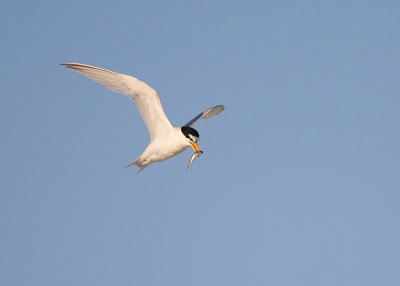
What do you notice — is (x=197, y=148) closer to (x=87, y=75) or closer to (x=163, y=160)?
(x=163, y=160)

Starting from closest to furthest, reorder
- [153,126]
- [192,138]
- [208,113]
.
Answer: [192,138]
[153,126]
[208,113]

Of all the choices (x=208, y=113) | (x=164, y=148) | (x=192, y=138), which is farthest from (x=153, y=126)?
(x=208, y=113)

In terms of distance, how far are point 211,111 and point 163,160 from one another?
4888 mm

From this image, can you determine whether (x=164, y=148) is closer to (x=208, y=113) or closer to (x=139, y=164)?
(x=139, y=164)

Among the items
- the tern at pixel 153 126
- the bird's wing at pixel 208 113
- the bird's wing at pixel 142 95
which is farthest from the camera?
the bird's wing at pixel 208 113

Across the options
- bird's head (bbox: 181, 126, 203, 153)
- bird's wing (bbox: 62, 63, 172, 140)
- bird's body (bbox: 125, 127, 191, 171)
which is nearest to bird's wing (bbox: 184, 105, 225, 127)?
bird's wing (bbox: 62, 63, 172, 140)

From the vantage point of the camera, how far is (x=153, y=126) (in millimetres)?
22922

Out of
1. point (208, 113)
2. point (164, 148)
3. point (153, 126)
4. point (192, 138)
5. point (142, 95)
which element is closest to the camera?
point (192, 138)

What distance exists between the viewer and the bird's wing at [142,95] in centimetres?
2152

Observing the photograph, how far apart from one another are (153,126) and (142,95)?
945mm

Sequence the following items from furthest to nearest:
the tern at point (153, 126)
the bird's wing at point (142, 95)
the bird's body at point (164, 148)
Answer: the bird's body at point (164, 148), the tern at point (153, 126), the bird's wing at point (142, 95)

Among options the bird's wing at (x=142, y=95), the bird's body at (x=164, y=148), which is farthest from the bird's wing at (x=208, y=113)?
the bird's body at (x=164, y=148)

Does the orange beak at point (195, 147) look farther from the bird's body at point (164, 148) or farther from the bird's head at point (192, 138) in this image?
the bird's body at point (164, 148)

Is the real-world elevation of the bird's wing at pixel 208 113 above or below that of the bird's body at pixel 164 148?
above
